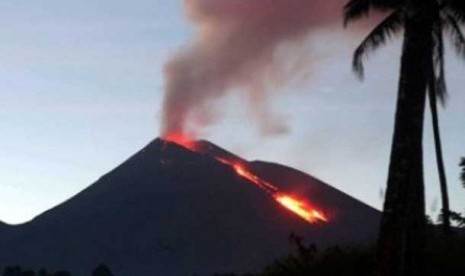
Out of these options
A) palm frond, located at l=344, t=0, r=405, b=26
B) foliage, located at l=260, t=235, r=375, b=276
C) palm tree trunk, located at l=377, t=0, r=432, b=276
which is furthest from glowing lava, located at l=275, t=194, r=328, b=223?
palm tree trunk, located at l=377, t=0, r=432, b=276

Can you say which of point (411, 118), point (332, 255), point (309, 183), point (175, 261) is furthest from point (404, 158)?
point (309, 183)

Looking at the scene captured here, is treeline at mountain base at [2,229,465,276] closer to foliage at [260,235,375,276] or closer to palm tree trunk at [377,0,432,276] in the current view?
foliage at [260,235,375,276]

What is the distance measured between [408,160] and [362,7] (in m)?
5.69

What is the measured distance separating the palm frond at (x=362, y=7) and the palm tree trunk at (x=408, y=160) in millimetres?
1926

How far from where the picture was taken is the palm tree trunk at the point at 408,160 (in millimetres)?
24828

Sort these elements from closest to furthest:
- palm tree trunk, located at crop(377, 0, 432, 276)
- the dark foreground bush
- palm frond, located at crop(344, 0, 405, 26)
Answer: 1. palm tree trunk, located at crop(377, 0, 432, 276)
2. the dark foreground bush
3. palm frond, located at crop(344, 0, 405, 26)

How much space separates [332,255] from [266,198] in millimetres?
163270

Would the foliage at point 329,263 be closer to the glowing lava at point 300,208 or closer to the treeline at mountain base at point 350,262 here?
the treeline at mountain base at point 350,262

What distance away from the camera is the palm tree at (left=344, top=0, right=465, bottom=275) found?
2494cm

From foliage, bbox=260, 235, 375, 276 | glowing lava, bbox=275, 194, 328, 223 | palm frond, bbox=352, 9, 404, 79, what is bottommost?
foliage, bbox=260, 235, 375, 276

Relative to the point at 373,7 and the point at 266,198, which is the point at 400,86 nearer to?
the point at 373,7

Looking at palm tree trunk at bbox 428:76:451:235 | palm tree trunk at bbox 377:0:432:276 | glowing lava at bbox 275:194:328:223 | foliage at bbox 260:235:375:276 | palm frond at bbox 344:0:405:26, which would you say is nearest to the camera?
palm tree trunk at bbox 377:0:432:276

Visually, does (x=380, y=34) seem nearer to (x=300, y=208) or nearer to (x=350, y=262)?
(x=350, y=262)

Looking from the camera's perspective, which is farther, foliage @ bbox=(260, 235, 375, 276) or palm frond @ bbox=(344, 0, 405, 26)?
palm frond @ bbox=(344, 0, 405, 26)
